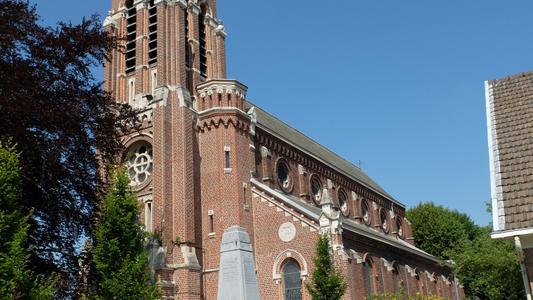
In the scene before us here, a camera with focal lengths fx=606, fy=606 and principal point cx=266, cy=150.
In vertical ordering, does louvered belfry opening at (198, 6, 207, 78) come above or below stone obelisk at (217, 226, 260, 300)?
above

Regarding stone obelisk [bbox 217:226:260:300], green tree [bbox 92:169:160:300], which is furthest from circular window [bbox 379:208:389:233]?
stone obelisk [bbox 217:226:260:300]

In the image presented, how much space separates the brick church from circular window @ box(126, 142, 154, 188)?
6 cm

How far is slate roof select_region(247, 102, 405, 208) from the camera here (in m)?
42.1

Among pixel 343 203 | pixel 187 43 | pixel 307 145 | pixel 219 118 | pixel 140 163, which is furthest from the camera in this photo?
pixel 307 145

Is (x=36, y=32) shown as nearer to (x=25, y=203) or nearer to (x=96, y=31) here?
(x=96, y=31)

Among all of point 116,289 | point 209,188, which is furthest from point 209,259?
point 116,289

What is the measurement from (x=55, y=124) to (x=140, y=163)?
16.1m

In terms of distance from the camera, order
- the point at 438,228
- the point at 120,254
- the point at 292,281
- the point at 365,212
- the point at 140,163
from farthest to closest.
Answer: the point at 438,228 < the point at 365,212 < the point at 140,163 < the point at 292,281 < the point at 120,254

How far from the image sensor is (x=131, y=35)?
39594 millimetres

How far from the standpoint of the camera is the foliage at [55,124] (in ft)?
61.1

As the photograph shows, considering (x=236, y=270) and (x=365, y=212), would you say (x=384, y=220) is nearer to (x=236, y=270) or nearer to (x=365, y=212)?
(x=365, y=212)

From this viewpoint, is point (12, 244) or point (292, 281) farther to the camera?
point (292, 281)

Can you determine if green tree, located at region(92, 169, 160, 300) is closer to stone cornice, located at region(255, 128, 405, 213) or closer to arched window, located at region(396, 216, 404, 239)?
stone cornice, located at region(255, 128, 405, 213)

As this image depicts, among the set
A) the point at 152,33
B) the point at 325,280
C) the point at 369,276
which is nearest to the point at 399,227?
the point at 369,276
